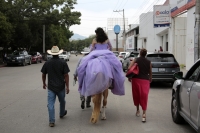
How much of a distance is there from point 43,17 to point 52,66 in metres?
32.9

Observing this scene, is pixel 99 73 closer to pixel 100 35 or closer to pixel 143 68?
pixel 100 35

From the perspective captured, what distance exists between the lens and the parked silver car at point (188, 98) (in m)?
4.75

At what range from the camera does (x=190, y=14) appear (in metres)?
19.9

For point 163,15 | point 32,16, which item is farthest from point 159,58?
point 32,16

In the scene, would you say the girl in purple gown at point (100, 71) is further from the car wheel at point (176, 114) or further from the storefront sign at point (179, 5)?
the storefront sign at point (179, 5)

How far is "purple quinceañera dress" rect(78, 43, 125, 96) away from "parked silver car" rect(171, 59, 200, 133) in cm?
134

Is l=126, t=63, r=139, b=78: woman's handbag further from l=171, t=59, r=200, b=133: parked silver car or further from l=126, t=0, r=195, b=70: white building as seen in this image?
l=126, t=0, r=195, b=70: white building

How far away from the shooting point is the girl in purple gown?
608 centimetres

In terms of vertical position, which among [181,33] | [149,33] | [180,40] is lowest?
[180,40]

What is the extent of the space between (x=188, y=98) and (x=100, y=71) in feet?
6.36

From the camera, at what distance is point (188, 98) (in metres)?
5.30

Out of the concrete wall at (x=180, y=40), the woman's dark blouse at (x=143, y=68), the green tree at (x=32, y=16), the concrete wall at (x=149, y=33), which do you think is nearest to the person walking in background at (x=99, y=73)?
the woman's dark blouse at (x=143, y=68)

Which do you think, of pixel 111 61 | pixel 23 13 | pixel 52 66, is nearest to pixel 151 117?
pixel 111 61

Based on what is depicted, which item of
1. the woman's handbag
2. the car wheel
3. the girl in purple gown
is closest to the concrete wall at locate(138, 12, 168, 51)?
the woman's handbag
